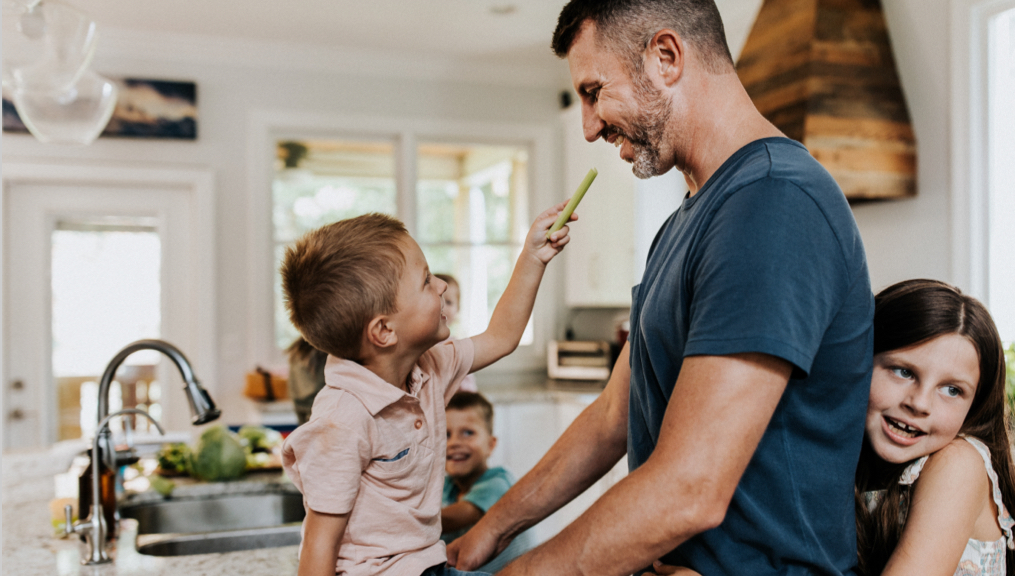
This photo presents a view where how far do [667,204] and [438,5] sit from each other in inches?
58.4

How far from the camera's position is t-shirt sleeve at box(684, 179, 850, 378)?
0.76 m

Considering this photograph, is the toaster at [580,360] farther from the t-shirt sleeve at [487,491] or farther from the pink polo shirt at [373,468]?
the pink polo shirt at [373,468]

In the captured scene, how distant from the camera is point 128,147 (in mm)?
4020

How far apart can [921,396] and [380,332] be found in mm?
776

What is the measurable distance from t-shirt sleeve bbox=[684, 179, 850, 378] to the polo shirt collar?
47 cm

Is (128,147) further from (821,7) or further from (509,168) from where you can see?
(821,7)

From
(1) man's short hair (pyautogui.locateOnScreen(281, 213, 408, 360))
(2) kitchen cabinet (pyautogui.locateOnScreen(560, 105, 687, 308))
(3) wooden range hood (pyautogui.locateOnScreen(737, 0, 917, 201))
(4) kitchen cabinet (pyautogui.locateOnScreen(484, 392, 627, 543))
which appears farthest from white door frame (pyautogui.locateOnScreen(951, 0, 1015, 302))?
(1) man's short hair (pyautogui.locateOnScreen(281, 213, 408, 360))

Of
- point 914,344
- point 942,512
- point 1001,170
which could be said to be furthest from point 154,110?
point 942,512

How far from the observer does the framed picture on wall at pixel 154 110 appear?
3988 millimetres

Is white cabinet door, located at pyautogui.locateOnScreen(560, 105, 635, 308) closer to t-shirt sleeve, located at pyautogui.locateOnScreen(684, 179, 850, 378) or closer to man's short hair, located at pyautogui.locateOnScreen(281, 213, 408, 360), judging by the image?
man's short hair, located at pyautogui.locateOnScreen(281, 213, 408, 360)

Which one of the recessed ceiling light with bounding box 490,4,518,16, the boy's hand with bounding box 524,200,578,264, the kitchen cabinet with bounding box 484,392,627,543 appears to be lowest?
the kitchen cabinet with bounding box 484,392,627,543

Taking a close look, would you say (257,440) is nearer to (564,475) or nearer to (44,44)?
(44,44)

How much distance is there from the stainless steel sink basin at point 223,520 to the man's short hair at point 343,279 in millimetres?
787

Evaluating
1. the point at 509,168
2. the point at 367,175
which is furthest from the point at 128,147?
the point at 509,168
